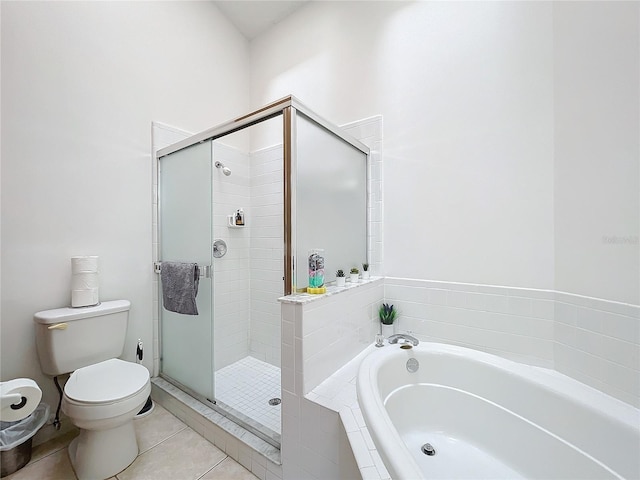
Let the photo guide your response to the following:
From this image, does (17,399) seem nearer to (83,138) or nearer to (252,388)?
(252,388)

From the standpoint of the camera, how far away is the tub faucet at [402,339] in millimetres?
1639

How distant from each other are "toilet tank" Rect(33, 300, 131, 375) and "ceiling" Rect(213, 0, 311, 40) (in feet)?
8.52

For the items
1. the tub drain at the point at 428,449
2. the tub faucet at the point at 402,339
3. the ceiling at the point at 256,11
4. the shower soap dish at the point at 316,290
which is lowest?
the tub drain at the point at 428,449

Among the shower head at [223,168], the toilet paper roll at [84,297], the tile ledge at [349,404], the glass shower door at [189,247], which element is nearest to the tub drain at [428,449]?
the tile ledge at [349,404]

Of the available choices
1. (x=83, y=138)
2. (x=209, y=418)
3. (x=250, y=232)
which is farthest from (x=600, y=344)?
(x=83, y=138)

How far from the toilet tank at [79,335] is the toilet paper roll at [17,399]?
1.76 feet

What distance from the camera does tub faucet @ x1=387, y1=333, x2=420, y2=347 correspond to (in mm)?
1639

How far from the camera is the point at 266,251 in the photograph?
2.38 metres

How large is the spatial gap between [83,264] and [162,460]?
117 cm

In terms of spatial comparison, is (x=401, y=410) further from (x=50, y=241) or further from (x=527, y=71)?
(x=50, y=241)

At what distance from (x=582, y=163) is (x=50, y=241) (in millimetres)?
2802

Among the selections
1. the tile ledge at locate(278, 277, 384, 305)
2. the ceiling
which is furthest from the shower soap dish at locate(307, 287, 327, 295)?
the ceiling

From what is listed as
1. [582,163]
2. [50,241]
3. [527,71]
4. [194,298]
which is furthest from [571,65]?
[50,241]

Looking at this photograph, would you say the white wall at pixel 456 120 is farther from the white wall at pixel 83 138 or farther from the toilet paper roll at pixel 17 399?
the toilet paper roll at pixel 17 399
